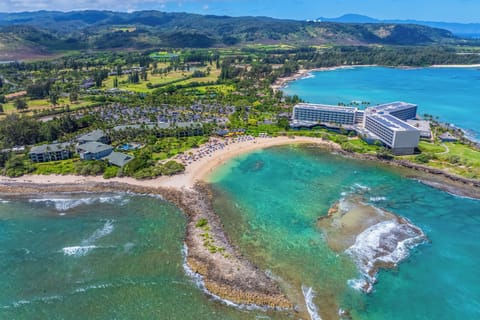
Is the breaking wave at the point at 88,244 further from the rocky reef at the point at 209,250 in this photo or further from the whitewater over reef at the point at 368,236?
the whitewater over reef at the point at 368,236

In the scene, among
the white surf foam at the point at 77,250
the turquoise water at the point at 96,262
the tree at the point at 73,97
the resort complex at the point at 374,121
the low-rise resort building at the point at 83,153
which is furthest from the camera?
the tree at the point at 73,97

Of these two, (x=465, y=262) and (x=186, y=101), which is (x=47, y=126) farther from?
(x=465, y=262)

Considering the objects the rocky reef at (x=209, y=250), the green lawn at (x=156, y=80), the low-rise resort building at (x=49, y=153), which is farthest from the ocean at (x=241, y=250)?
the green lawn at (x=156, y=80)

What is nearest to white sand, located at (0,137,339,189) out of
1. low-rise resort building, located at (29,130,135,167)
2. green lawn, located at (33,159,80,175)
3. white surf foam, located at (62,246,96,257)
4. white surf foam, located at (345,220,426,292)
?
green lawn, located at (33,159,80,175)

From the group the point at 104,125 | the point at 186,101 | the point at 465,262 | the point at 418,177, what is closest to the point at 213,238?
the point at 465,262

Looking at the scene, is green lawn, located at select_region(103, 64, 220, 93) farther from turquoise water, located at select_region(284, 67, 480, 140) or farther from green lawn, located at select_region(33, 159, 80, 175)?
green lawn, located at select_region(33, 159, 80, 175)
